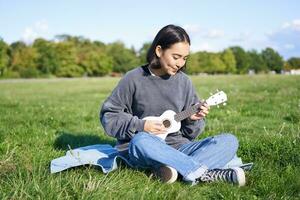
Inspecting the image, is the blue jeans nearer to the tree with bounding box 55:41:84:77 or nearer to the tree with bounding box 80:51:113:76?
the tree with bounding box 55:41:84:77

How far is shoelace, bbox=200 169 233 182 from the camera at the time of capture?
499cm

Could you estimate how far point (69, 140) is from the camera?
7.38 metres

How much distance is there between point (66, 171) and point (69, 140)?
2.34 metres

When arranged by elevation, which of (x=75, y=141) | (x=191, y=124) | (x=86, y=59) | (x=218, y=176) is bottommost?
(x=86, y=59)

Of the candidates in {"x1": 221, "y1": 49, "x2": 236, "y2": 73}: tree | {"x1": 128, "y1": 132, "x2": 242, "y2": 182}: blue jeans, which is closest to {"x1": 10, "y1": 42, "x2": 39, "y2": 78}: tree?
{"x1": 221, "y1": 49, "x2": 236, "y2": 73}: tree

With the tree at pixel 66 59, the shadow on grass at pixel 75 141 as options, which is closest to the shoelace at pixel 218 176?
the shadow on grass at pixel 75 141

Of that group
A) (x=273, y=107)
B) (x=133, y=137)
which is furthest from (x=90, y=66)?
(x=133, y=137)

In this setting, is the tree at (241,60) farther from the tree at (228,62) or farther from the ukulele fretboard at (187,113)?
the ukulele fretboard at (187,113)

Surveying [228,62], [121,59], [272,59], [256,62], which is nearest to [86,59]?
[121,59]

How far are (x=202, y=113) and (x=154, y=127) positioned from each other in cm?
63

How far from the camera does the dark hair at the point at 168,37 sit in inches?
217

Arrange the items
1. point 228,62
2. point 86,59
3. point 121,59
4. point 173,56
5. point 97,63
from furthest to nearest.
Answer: point 228,62, point 121,59, point 97,63, point 86,59, point 173,56

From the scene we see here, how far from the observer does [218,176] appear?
5047 millimetres

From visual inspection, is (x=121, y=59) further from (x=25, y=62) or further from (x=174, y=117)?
(x=174, y=117)
